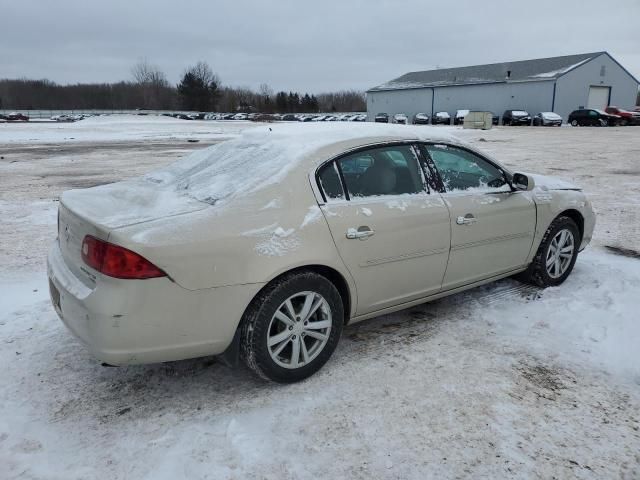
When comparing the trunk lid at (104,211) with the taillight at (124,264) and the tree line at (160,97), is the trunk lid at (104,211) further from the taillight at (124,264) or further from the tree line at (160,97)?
the tree line at (160,97)

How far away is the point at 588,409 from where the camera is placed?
9.86 ft

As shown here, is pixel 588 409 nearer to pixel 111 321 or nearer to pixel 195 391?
pixel 195 391

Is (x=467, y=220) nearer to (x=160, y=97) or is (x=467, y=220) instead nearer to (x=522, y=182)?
(x=522, y=182)

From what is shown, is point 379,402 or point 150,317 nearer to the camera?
point 150,317

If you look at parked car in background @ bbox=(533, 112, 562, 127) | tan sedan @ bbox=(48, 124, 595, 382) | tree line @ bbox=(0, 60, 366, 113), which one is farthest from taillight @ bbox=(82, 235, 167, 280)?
tree line @ bbox=(0, 60, 366, 113)

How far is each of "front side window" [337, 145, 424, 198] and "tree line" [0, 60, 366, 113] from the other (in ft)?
315

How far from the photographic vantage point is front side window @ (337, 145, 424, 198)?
3496 mm

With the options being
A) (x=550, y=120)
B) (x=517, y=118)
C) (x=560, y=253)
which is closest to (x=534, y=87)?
(x=517, y=118)

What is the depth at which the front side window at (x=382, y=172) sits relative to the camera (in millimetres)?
3496

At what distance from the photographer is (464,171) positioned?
4145mm

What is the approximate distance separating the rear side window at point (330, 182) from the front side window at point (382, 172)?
64 millimetres

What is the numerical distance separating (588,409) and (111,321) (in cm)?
273

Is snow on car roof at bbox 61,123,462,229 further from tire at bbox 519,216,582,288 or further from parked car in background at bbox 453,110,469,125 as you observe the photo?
parked car in background at bbox 453,110,469,125

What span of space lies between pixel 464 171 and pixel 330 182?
135cm
